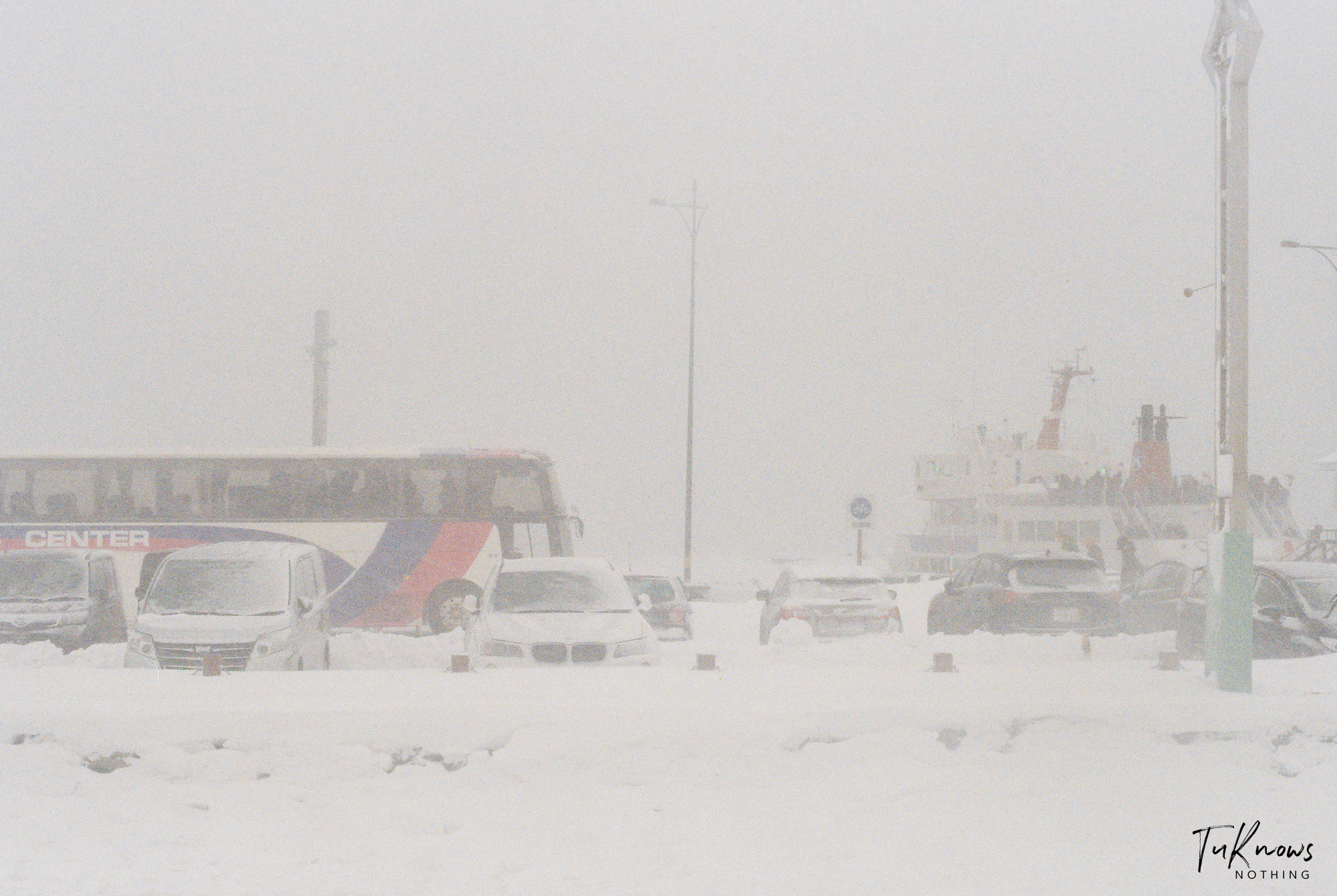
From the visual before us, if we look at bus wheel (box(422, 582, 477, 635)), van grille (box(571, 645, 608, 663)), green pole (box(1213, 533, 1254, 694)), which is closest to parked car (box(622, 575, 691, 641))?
bus wheel (box(422, 582, 477, 635))

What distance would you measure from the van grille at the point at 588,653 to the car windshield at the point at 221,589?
3051 mm

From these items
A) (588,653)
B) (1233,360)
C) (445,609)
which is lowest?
(445,609)

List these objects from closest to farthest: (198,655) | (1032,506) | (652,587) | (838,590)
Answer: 1. (198,655)
2. (838,590)
3. (652,587)
4. (1032,506)

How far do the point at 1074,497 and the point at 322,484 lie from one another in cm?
2169

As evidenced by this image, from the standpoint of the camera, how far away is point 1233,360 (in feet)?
28.9

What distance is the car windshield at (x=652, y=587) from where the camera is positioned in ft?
52.6

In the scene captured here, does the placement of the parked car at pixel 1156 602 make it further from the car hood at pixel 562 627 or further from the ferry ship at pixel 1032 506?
the ferry ship at pixel 1032 506

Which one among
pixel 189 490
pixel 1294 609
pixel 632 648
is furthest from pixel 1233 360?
pixel 189 490

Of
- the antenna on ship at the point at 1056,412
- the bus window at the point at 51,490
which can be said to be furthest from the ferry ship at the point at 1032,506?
the bus window at the point at 51,490

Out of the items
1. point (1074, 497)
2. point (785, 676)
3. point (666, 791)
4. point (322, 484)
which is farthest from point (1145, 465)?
point (666, 791)

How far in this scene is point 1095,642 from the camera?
1345cm

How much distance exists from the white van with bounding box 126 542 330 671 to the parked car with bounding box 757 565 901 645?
5521 mm

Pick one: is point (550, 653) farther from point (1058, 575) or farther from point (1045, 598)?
point (1058, 575)

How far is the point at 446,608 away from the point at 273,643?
5.91m
